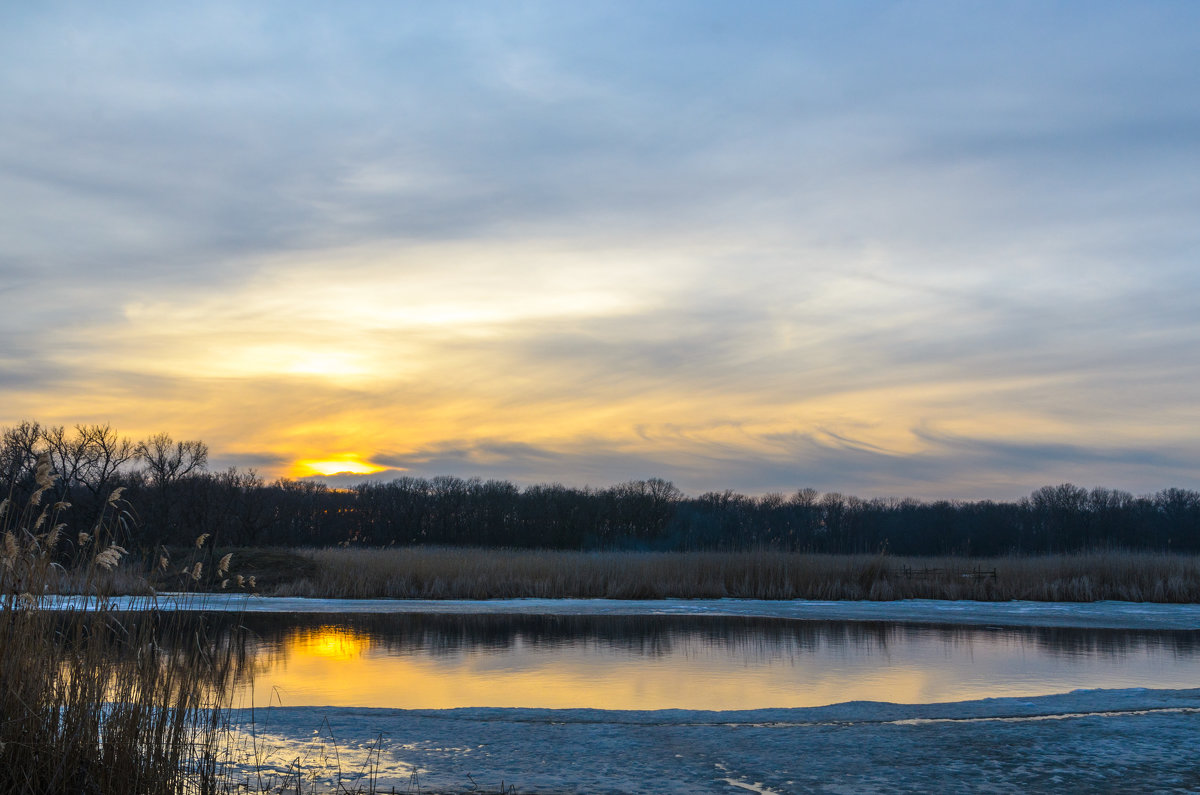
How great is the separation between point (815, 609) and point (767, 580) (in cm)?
360

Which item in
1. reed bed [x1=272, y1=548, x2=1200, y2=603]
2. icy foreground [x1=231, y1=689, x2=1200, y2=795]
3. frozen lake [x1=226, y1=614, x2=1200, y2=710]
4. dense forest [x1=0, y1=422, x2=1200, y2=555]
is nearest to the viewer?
icy foreground [x1=231, y1=689, x2=1200, y2=795]

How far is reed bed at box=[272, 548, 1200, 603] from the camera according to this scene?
22.3 meters

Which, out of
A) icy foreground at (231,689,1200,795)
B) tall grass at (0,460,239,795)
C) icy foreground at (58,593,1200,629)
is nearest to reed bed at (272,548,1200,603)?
icy foreground at (58,593,1200,629)

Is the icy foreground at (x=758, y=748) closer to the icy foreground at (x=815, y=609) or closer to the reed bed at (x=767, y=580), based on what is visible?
the icy foreground at (x=815, y=609)

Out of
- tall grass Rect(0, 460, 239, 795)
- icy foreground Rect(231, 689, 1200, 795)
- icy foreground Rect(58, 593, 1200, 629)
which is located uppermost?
tall grass Rect(0, 460, 239, 795)

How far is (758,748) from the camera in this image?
647 cm

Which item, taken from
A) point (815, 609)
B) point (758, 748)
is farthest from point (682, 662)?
point (815, 609)

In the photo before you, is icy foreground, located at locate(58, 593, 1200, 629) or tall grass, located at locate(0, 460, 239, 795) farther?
icy foreground, located at locate(58, 593, 1200, 629)

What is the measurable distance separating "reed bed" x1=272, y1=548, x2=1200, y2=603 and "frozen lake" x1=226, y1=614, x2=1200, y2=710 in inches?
212

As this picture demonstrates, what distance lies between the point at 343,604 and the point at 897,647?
1216 cm

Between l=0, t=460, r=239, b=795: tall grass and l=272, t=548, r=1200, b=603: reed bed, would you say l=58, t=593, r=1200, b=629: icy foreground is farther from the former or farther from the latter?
l=0, t=460, r=239, b=795: tall grass

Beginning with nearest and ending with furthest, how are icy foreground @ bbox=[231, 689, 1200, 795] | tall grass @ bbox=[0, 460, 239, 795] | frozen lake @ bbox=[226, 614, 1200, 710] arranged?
1. tall grass @ bbox=[0, 460, 239, 795]
2. icy foreground @ bbox=[231, 689, 1200, 795]
3. frozen lake @ bbox=[226, 614, 1200, 710]

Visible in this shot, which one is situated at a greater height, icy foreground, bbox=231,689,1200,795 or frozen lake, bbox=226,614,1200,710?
icy foreground, bbox=231,689,1200,795

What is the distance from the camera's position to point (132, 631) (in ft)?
17.6
